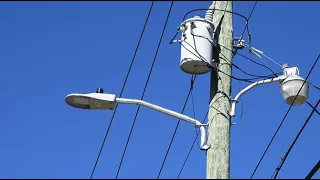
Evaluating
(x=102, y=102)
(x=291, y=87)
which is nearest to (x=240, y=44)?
(x=291, y=87)

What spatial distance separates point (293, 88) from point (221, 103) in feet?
3.34

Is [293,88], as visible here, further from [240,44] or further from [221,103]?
[221,103]

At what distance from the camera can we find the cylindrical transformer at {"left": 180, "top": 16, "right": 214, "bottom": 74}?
261 inches

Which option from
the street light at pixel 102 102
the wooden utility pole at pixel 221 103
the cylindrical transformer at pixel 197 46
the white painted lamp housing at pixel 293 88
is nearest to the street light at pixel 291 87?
the white painted lamp housing at pixel 293 88

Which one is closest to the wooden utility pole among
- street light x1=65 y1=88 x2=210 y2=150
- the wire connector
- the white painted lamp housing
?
street light x1=65 y1=88 x2=210 y2=150

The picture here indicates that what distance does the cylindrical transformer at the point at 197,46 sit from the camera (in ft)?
21.8

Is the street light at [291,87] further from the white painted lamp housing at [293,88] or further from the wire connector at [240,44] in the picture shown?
the wire connector at [240,44]

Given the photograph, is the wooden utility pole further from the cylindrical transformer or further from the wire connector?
the wire connector

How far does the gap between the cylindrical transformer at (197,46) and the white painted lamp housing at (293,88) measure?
3.03 ft

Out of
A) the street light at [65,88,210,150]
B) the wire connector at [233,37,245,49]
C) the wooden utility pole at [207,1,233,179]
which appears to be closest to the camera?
the wooden utility pole at [207,1,233,179]

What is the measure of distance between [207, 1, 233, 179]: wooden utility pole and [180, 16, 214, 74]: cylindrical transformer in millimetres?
120

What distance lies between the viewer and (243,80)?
23.8ft

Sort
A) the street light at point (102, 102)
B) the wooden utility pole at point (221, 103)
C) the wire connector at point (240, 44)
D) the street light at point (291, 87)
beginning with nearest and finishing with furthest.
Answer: the wooden utility pole at point (221, 103) < the street light at point (102, 102) < the street light at point (291, 87) < the wire connector at point (240, 44)

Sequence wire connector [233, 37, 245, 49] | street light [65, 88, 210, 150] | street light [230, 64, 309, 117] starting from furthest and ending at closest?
wire connector [233, 37, 245, 49], street light [230, 64, 309, 117], street light [65, 88, 210, 150]
